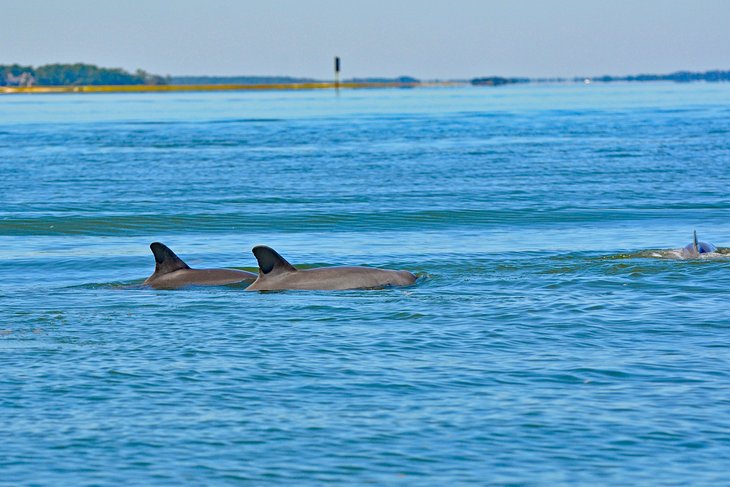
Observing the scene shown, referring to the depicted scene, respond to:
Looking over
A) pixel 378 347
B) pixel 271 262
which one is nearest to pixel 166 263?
pixel 271 262

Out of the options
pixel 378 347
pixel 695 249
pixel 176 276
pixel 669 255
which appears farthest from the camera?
pixel 669 255

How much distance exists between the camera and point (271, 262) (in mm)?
19531

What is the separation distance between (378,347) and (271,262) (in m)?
4.49

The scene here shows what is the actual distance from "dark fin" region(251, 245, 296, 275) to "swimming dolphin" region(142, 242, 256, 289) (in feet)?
4.04

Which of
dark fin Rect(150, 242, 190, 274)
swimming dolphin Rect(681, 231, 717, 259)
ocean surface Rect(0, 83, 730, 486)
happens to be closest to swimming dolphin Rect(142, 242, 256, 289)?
dark fin Rect(150, 242, 190, 274)

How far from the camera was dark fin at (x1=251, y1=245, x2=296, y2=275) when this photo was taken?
19.2m

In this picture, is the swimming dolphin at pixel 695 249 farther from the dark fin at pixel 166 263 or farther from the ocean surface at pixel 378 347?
the dark fin at pixel 166 263

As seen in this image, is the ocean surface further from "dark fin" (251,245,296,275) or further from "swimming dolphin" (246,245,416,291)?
"dark fin" (251,245,296,275)

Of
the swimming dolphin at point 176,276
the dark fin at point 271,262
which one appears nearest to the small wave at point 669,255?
the dark fin at point 271,262

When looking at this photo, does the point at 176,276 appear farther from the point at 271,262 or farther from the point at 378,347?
the point at 378,347

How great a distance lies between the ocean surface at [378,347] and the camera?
440 inches

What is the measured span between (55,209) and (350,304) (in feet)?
64.0

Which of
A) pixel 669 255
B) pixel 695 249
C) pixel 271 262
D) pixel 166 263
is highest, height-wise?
pixel 271 262

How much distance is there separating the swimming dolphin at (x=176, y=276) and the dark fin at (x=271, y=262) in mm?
1231
